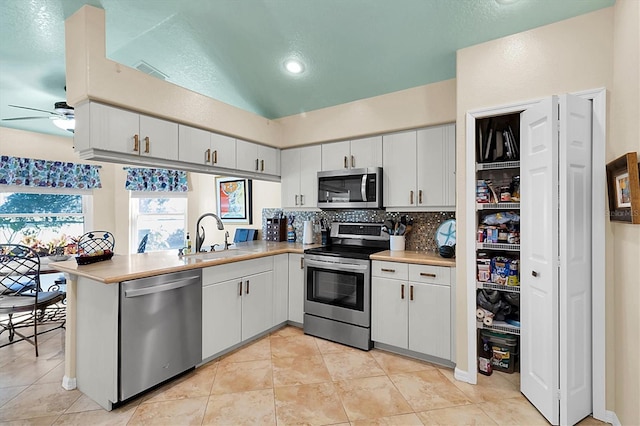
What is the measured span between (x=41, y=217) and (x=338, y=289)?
166 inches

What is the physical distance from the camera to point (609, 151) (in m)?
1.87

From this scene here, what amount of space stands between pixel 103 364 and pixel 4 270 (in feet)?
7.15

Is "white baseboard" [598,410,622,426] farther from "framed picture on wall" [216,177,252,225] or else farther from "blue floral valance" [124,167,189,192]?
"blue floral valance" [124,167,189,192]

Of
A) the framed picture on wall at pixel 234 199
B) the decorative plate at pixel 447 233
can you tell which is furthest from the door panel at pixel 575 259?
the framed picture on wall at pixel 234 199

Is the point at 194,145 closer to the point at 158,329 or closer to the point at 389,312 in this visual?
the point at 158,329

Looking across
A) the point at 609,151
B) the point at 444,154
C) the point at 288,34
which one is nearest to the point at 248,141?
the point at 288,34

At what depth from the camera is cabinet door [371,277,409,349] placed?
2738 mm

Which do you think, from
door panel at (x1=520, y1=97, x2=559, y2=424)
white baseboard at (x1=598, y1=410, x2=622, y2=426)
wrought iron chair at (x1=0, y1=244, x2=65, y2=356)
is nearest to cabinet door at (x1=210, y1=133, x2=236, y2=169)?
wrought iron chair at (x1=0, y1=244, x2=65, y2=356)

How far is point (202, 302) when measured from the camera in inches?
100

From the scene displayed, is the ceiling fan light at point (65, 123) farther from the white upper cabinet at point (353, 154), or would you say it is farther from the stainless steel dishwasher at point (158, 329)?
the white upper cabinet at point (353, 154)

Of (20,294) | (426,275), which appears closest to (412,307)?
(426,275)

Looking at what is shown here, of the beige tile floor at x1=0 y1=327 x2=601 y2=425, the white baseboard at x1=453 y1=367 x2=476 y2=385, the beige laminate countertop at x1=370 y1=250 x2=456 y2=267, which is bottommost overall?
the beige tile floor at x1=0 y1=327 x2=601 y2=425

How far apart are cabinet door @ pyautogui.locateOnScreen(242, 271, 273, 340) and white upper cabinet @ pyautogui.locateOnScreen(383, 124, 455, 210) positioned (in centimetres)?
151

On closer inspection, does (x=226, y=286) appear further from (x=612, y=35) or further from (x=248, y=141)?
(x=612, y=35)
